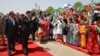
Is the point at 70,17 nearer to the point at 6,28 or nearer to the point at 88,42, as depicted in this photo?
the point at 88,42

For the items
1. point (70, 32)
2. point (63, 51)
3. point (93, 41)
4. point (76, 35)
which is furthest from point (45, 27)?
point (93, 41)

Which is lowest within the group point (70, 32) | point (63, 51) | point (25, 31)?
point (63, 51)

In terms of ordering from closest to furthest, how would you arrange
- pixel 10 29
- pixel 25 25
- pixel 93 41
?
pixel 93 41
pixel 10 29
pixel 25 25

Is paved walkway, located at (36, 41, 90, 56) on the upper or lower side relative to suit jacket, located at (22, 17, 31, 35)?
lower

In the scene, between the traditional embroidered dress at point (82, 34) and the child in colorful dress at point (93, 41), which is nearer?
the child in colorful dress at point (93, 41)

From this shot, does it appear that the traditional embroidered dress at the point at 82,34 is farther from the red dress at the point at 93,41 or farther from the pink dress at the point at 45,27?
the pink dress at the point at 45,27

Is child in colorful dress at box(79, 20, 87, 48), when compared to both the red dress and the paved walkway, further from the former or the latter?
the red dress

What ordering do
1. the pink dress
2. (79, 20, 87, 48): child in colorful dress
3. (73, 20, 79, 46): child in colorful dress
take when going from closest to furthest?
(79, 20, 87, 48): child in colorful dress < (73, 20, 79, 46): child in colorful dress < the pink dress

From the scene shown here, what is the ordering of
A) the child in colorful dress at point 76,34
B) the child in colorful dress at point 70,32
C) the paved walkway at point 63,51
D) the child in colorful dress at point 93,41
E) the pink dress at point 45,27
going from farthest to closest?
the pink dress at point 45,27, the child in colorful dress at point 70,32, the child in colorful dress at point 76,34, the paved walkway at point 63,51, the child in colorful dress at point 93,41

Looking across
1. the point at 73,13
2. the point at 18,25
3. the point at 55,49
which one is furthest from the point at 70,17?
the point at 18,25

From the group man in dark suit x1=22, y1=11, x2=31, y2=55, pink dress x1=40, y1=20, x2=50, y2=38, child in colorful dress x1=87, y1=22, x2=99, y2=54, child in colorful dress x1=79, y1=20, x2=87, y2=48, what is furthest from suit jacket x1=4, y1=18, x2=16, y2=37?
pink dress x1=40, y1=20, x2=50, y2=38

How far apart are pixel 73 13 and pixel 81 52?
324cm

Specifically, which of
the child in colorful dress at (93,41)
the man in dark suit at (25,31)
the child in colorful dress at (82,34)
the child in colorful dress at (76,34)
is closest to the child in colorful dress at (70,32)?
the child in colorful dress at (76,34)

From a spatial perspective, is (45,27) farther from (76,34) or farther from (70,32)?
(76,34)
